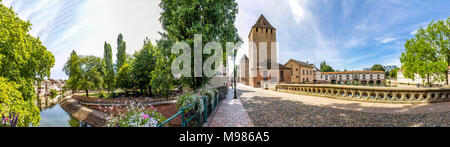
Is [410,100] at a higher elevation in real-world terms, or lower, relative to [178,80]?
lower

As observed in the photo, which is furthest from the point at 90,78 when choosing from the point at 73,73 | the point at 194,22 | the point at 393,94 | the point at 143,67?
the point at 393,94

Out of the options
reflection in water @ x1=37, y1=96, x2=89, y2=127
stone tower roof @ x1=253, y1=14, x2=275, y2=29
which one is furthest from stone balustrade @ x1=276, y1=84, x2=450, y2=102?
stone tower roof @ x1=253, y1=14, x2=275, y2=29

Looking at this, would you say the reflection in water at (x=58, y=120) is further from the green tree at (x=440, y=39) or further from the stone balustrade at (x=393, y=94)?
the green tree at (x=440, y=39)

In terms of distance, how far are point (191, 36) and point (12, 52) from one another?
6286mm

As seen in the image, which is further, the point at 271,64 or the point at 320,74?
the point at 320,74

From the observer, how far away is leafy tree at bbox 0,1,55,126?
4.21 metres

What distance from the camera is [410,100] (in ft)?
27.9

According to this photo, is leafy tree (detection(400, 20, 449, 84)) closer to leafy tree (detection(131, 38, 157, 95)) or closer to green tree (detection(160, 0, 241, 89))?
green tree (detection(160, 0, 241, 89))

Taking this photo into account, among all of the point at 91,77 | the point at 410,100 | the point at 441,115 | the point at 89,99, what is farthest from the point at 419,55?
the point at 91,77

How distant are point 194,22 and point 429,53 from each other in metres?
21.2

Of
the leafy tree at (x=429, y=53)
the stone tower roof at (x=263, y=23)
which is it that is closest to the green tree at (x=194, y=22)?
the leafy tree at (x=429, y=53)

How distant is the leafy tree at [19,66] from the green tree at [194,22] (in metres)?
5.25

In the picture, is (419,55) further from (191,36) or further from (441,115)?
(191,36)
